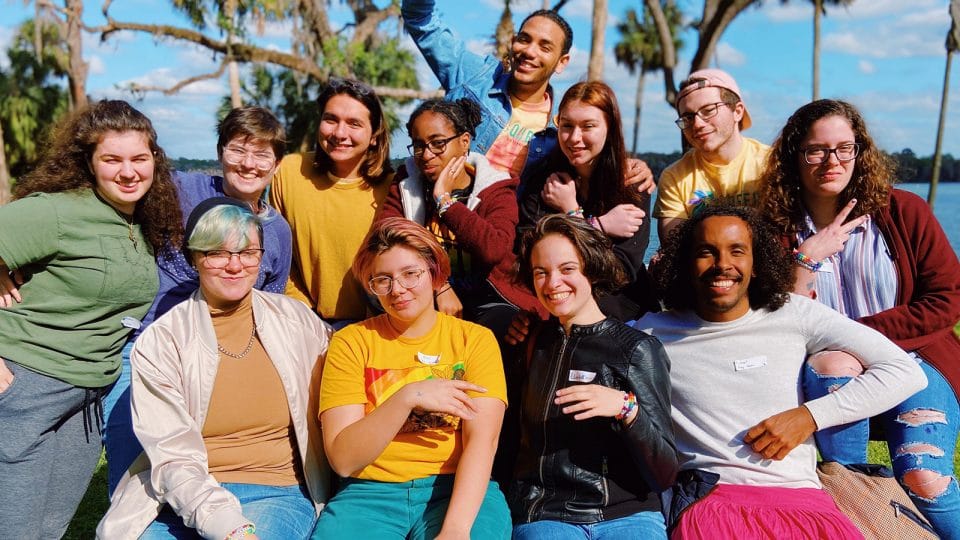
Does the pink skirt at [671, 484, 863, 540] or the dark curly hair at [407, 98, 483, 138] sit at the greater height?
the dark curly hair at [407, 98, 483, 138]

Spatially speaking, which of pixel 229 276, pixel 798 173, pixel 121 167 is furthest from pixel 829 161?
pixel 121 167

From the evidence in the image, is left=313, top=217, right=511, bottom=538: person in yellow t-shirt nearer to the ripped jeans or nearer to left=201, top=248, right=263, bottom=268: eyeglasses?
left=201, top=248, right=263, bottom=268: eyeglasses

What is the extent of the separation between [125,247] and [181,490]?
1.34 metres

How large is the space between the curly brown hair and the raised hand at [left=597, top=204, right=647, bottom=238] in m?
0.66

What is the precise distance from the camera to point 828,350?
3.51 meters

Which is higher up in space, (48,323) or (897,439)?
(48,323)

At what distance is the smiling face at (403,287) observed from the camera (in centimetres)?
331

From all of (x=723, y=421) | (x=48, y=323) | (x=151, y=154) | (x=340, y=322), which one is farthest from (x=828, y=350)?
(x=48, y=323)

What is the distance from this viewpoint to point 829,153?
384 centimetres

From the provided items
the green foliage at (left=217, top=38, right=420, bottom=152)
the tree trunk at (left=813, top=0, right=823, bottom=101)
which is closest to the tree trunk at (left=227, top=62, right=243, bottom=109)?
the green foliage at (left=217, top=38, right=420, bottom=152)

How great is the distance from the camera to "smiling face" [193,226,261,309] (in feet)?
11.0

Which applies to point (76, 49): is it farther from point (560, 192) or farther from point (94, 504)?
point (560, 192)

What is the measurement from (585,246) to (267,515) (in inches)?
70.1

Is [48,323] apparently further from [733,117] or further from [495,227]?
[733,117]
